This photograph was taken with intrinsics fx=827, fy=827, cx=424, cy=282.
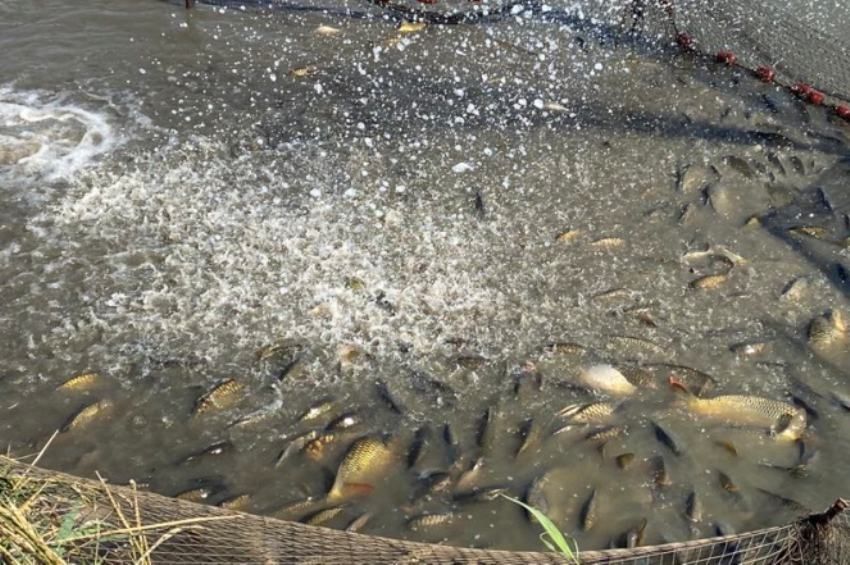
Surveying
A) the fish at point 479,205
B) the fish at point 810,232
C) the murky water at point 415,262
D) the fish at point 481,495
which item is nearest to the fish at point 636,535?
the murky water at point 415,262

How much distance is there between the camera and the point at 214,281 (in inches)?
237

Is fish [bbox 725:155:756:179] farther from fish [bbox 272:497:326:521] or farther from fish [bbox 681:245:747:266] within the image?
fish [bbox 272:497:326:521]

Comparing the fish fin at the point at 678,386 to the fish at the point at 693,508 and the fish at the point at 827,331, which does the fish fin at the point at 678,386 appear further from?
the fish at the point at 827,331

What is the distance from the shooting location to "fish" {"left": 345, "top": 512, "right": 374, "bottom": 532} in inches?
176

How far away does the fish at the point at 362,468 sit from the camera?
4.68m

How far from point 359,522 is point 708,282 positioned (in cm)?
326

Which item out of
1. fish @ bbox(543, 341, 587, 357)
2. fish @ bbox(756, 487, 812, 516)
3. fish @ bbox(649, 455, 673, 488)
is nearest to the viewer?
fish @ bbox(756, 487, 812, 516)

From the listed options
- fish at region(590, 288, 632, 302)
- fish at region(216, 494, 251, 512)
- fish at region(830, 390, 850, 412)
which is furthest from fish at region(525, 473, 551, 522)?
fish at region(830, 390, 850, 412)

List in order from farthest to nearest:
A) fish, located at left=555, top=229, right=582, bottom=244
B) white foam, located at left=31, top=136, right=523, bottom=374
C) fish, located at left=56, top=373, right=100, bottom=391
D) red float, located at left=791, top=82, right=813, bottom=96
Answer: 1. red float, located at left=791, top=82, right=813, bottom=96
2. fish, located at left=555, top=229, right=582, bottom=244
3. white foam, located at left=31, top=136, right=523, bottom=374
4. fish, located at left=56, top=373, right=100, bottom=391

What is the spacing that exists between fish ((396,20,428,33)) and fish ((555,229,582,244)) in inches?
151

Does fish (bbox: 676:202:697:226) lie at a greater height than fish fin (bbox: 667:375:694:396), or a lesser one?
greater

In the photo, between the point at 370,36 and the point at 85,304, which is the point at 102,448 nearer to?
the point at 85,304

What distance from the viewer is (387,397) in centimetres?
525

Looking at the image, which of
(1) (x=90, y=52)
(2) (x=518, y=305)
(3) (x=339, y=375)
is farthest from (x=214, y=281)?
(1) (x=90, y=52)
